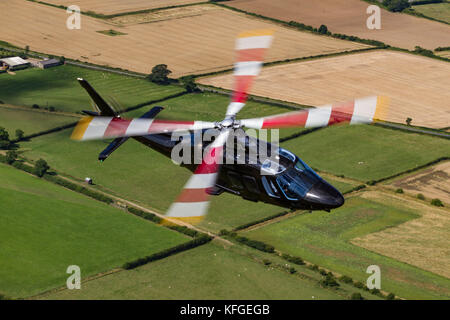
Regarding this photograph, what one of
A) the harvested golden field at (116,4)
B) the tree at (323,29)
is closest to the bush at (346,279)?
the tree at (323,29)

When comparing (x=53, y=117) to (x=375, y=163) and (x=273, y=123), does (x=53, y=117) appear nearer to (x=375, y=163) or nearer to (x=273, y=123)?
(x=375, y=163)

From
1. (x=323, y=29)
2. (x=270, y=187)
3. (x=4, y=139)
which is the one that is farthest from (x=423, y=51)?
(x=270, y=187)

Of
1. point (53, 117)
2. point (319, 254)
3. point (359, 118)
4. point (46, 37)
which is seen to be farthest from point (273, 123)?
point (46, 37)

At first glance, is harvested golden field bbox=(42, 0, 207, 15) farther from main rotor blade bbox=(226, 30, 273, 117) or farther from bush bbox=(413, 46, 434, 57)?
main rotor blade bbox=(226, 30, 273, 117)

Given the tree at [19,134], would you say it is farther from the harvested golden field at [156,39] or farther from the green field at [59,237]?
the harvested golden field at [156,39]

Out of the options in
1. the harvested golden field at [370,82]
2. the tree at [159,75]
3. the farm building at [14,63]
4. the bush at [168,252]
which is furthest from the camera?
the farm building at [14,63]

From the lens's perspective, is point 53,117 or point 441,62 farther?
point 441,62
